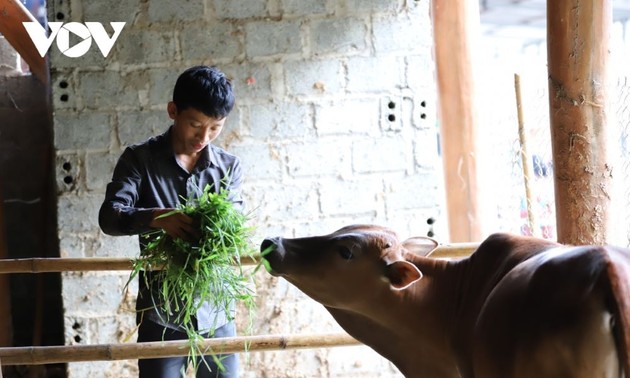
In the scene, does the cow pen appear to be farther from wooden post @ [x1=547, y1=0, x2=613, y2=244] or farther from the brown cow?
wooden post @ [x1=547, y1=0, x2=613, y2=244]

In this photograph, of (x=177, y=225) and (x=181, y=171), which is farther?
(x=181, y=171)

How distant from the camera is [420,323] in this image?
10.1 feet

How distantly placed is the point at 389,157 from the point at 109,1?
5.76ft

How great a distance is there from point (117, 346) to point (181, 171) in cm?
81

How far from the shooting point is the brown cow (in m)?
2.15

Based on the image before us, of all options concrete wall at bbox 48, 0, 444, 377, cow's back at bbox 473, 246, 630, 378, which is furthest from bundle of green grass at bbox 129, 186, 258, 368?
concrete wall at bbox 48, 0, 444, 377

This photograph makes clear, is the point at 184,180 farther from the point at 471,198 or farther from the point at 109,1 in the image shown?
the point at 471,198

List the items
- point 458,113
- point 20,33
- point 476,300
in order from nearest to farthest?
point 476,300 → point 20,33 → point 458,113

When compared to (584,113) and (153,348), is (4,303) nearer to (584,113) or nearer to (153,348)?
(153,348)

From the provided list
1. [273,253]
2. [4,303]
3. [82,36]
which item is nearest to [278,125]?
[82,36]

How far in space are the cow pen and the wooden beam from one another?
6.27 feet

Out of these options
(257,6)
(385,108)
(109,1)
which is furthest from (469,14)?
(109,1)

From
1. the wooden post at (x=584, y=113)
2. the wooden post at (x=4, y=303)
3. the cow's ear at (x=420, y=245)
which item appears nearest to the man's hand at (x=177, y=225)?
the cow's ear at (x=420, y=245)

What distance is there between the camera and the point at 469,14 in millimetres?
5566
